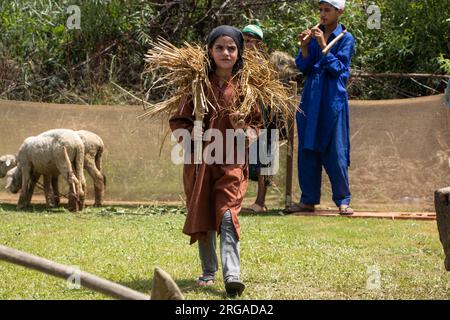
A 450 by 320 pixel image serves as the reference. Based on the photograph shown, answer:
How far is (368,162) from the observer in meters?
11.3

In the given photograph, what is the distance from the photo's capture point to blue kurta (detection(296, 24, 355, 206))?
10.2m

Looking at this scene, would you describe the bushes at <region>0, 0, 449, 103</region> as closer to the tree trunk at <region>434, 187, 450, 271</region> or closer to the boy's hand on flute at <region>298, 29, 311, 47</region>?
the boy's hand on flute at <region>298, 29, 311, 47</region>

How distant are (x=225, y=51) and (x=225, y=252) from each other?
1.33 metres

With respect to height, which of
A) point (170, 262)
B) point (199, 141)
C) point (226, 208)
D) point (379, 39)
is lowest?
point (170, 262)

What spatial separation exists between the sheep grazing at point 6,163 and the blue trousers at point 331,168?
3.33 m

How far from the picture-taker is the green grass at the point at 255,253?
654 cm

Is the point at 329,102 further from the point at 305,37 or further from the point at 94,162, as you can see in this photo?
the point at 94,162

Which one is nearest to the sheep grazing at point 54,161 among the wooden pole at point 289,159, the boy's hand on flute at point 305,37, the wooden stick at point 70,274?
the wooden pole at point 289,159

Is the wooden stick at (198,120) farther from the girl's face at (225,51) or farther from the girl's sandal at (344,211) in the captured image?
the girl's sandal at (344,211)

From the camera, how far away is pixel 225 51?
21.9 ft

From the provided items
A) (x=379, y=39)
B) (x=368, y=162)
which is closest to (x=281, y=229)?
(x=368, y=162)

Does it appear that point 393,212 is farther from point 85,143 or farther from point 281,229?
point 85,143
